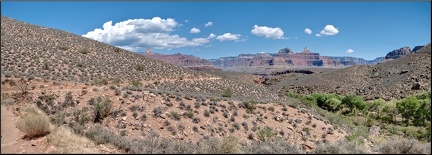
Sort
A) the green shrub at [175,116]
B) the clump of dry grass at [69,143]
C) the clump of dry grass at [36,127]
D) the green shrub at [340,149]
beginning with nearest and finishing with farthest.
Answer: the green shrub at [340,149], the clump of dry grass at [69,143], the clump of dry grass at [36,127], the green shrub at [175,116]

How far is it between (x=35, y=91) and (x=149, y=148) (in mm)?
15254

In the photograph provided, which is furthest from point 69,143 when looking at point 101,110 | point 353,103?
point 353,103

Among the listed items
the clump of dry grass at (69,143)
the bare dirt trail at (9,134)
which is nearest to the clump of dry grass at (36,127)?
the clump of dry grass at (69,143)

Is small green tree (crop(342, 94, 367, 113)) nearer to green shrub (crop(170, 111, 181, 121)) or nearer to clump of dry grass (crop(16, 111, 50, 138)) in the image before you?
green shrub (crop(170, 111, 181, 121))

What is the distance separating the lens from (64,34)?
50375 mm

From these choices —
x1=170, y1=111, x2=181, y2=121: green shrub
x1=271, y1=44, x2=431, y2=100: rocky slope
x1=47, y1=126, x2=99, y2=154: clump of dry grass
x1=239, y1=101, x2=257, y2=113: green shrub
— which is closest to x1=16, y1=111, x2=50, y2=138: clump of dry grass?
x1=47, y1=126, x2=99, y2=154: clump of dry grass

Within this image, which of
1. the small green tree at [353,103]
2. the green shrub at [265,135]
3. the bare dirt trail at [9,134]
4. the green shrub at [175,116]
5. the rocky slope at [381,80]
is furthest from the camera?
the rocky slope at [381,80]

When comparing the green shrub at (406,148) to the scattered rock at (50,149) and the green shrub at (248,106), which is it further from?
the green shrub at (248,106)

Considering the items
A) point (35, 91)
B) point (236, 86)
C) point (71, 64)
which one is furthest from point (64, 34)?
point (35, 91)

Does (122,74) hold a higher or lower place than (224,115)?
higher

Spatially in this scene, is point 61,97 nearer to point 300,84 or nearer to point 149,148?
point 149,148

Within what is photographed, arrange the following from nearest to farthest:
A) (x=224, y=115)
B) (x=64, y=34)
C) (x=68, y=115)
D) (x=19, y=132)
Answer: (x=19, y=132)
(x=68, y=115)
(x=224, y=115)
(x=64, y=34)

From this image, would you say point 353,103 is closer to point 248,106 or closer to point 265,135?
point 248,106

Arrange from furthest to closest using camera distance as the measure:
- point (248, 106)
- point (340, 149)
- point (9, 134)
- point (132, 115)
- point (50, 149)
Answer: point (248, 106) → point (132, 115) → point (9, 134) → point (50, 149) → point (340, 149)
